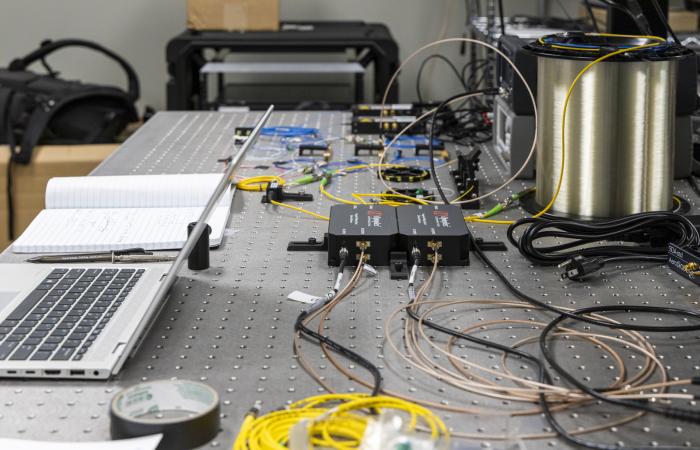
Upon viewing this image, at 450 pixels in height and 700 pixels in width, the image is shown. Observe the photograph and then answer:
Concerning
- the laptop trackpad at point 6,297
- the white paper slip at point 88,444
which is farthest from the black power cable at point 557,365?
the laptop trackpad at point 6,297

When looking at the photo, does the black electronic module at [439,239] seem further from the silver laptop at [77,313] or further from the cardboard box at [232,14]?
the cardboard box at [232,14]

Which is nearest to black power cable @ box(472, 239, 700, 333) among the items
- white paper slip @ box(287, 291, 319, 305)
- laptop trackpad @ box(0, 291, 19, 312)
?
white paper slip @ box(287, 291, 319, 305)

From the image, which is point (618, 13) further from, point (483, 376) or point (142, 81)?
point (142, 81)

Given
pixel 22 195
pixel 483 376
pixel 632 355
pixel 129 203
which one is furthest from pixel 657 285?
pixel 22 195

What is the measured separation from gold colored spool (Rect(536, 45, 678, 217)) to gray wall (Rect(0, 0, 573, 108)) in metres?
2.87

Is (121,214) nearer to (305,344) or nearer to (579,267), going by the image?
(305,344)

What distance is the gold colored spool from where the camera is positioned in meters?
1.36

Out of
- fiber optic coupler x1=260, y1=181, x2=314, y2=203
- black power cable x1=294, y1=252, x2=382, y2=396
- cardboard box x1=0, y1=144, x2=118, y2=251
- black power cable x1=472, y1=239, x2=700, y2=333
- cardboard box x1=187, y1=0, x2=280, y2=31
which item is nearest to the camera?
black power cable x1=294, y1=252, x2=382, y2=396

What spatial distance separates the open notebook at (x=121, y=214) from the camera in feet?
4.38

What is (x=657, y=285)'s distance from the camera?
119 cm

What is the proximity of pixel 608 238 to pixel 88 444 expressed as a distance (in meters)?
0.86

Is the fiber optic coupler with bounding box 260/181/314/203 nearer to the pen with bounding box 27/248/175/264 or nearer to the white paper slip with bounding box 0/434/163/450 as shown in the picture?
the pen with bounding box 27/248/175/264

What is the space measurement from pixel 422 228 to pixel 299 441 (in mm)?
560

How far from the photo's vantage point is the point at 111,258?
4.11 ft
